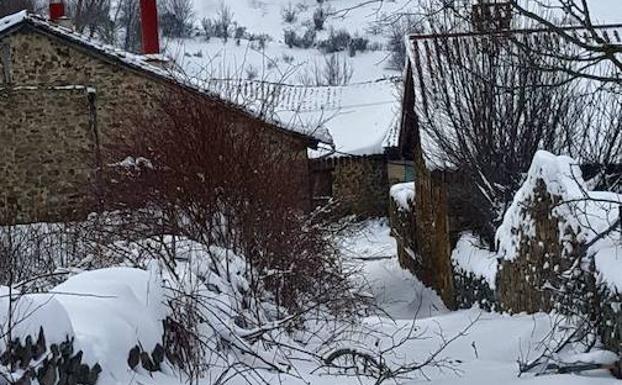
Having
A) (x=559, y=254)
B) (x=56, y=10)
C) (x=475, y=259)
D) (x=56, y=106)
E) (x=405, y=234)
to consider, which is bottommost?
(x=405, y=234)

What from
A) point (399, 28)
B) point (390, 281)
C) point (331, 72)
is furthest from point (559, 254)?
point (331, 72)

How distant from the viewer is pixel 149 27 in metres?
19.0

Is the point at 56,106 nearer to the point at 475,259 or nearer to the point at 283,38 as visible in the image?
the point at 475,259

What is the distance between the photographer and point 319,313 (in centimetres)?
800

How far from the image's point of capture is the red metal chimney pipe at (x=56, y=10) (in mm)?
19203

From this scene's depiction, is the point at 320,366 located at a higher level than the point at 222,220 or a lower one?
lower

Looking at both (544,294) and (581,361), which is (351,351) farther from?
(544,294)

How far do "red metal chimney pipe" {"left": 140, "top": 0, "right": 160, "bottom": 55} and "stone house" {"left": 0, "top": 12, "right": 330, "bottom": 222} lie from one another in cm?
128

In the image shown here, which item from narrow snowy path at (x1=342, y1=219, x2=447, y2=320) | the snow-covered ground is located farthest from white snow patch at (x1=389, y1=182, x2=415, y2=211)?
the snow-covered ground

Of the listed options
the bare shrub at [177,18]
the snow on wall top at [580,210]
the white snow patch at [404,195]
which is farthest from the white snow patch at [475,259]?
the bare shrub at [177,18]

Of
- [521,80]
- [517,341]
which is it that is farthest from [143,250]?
[521,80]

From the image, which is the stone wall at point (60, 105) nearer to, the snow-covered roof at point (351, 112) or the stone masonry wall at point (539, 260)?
the snow-covered roof at point (351, 112)

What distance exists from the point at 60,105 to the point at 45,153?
101cm

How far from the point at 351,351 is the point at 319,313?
72.4 inches
